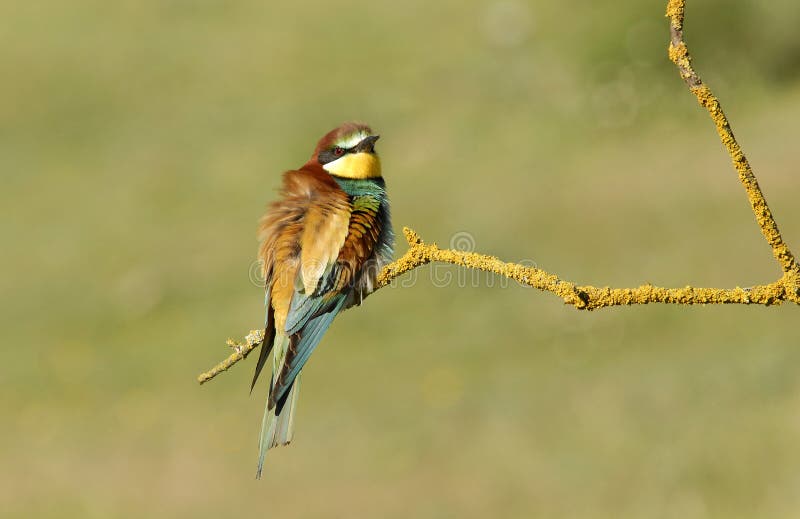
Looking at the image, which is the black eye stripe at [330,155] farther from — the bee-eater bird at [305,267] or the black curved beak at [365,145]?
the bee-eater bird at [305,267]

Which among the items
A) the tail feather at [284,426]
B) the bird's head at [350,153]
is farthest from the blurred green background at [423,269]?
the tail feather at [284,426]

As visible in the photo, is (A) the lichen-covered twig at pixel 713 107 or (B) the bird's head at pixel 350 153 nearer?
(A) the lichen-covered twig at pixel 713 107

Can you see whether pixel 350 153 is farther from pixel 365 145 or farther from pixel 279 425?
pixel 279 425

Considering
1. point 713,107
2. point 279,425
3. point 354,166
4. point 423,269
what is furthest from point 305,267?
point 423,269

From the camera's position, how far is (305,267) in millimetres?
2549

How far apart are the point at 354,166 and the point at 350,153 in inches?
1.5

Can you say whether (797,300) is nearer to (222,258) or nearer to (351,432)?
(351,432)

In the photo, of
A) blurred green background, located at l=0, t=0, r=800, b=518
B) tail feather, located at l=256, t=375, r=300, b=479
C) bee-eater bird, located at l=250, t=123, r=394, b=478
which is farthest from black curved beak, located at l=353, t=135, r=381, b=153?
blurred green background, located at l=0, t=0, r=800, b=518

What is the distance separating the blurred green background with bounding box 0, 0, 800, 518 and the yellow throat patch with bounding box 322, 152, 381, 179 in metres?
2.86

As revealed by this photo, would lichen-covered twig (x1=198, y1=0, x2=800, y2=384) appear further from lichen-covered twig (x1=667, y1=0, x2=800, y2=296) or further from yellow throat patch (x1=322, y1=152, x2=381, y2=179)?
yellow throat patch (x1=322, y1=152, x2=381, y2=179)

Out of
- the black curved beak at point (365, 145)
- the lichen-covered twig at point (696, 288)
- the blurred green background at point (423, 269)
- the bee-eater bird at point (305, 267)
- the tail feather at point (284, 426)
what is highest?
the blurred green background at point (423, 269)

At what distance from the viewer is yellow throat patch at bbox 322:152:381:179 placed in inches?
116

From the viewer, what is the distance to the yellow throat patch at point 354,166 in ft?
9.70

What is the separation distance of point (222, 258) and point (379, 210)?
18.0ft
